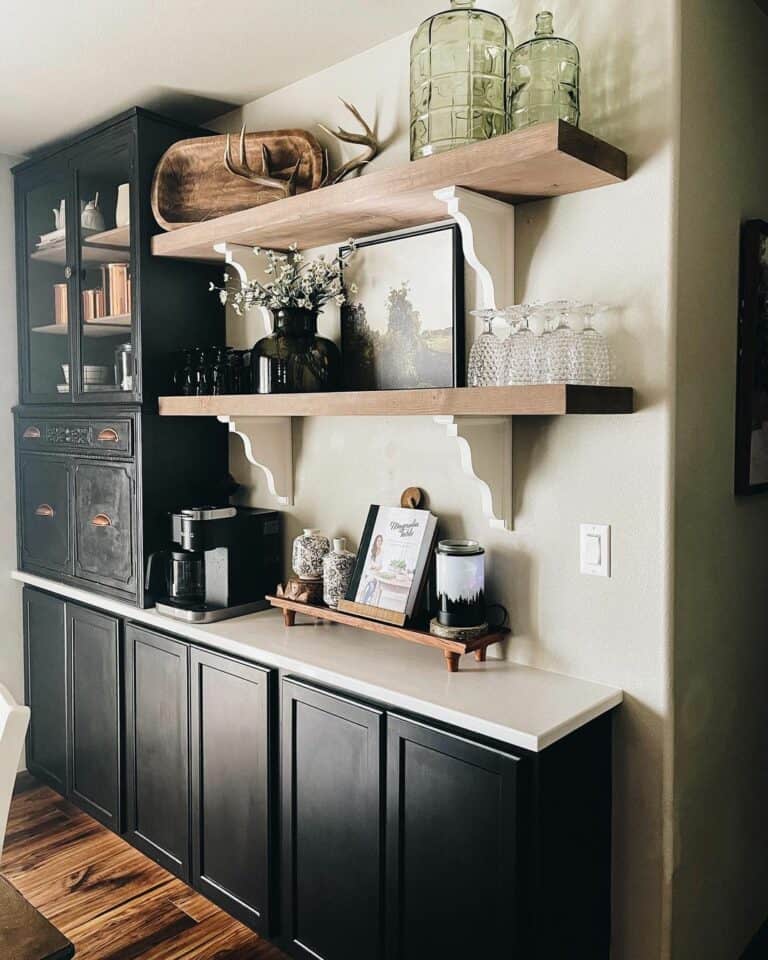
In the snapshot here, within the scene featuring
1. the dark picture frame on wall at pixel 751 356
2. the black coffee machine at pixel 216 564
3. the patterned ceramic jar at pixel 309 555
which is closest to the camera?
the dark picture frame on wall at pixel 751 356

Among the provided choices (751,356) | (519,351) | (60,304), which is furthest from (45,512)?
(751,356)

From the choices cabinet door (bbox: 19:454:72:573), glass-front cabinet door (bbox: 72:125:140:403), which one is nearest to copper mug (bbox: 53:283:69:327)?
glass-front cabinet door (bbox: 72:125:140:403)

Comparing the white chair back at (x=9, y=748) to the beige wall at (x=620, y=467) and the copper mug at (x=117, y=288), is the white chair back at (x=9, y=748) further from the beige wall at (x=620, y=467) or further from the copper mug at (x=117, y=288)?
the copper mug at (x=117, y=288)

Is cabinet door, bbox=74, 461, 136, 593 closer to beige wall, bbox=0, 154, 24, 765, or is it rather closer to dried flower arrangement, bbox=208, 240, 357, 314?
beige wall, bbox=0, 154, 24, 765

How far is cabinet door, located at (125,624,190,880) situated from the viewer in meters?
2.44

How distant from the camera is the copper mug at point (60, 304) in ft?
9.79

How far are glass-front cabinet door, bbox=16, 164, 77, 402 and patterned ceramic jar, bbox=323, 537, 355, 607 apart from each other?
4.25 ft

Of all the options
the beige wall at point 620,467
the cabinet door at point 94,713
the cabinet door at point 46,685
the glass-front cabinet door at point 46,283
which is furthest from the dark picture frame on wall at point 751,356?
the cabinet door at point 46,685

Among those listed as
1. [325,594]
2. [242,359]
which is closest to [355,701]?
[325,594]

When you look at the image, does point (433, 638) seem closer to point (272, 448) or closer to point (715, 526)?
point (715, 526)

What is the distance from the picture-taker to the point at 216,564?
2539 millimetres

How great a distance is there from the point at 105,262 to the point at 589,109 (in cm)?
172

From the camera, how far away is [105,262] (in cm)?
281

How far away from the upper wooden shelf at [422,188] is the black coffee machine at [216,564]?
2.78 feet
